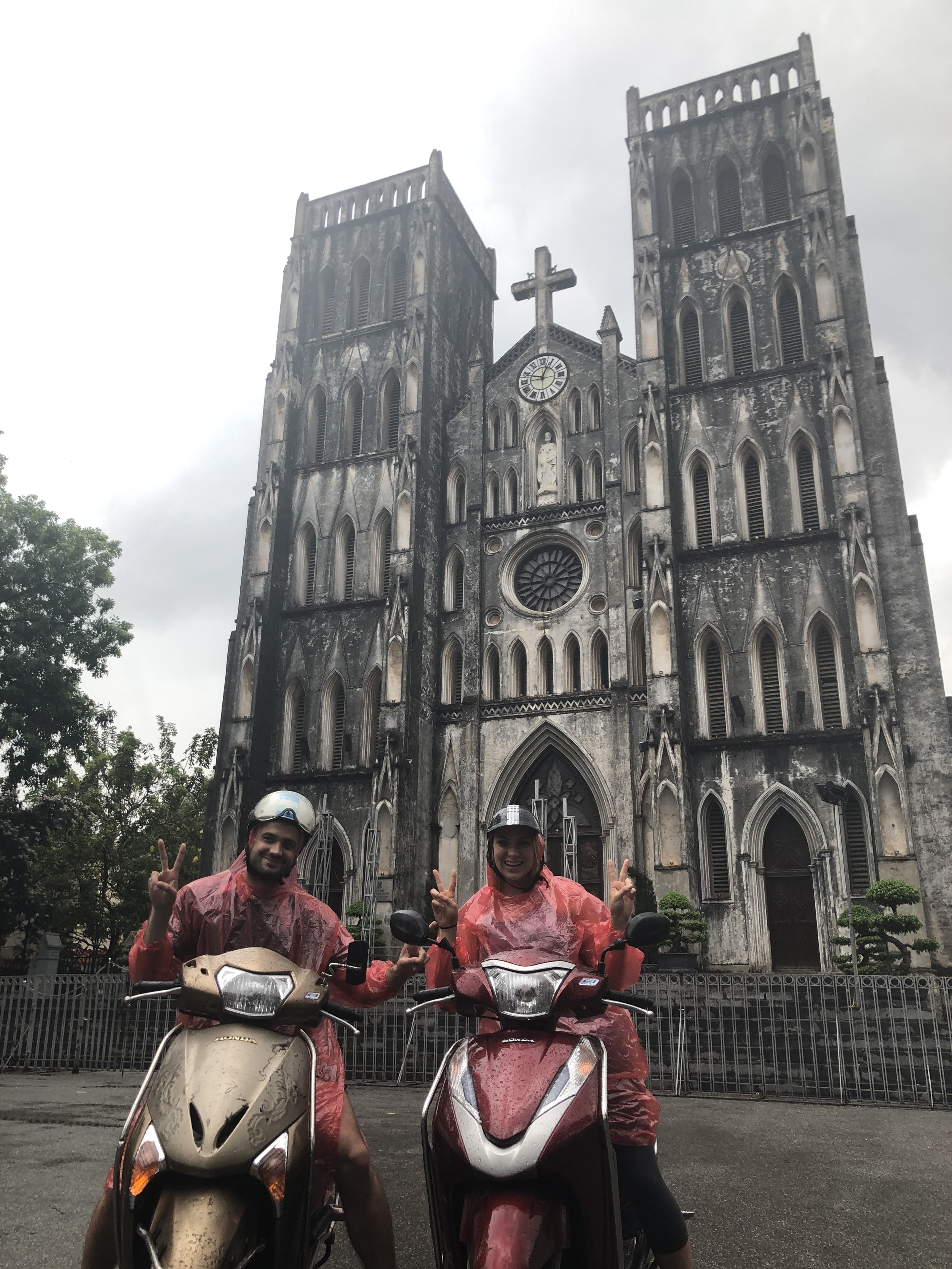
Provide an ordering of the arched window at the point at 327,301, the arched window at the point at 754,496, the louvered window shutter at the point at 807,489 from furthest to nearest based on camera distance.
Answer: the arched window at the point at 327,301, the arched window at the point at 754,496, the louvered window shutter at the point at 807,489

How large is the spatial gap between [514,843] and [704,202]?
25.1 meters

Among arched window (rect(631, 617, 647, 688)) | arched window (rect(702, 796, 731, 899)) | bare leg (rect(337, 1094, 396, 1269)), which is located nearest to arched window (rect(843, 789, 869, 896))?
arched window (rect(702, 796, 731, 899))

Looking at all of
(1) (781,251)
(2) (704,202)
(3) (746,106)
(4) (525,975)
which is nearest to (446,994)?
(4) (525,975)

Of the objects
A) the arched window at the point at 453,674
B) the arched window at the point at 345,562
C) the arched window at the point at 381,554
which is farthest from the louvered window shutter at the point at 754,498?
the arched window at the point at 345,562

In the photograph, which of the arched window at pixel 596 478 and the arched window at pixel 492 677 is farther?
the arched window at pixel 596 478

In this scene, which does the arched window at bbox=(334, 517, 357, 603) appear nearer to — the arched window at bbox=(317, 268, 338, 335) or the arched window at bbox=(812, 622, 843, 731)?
the arched window at bbox=(317, 268, 338, 335)

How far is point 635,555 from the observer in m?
22.5

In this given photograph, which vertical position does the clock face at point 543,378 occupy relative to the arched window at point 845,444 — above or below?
above

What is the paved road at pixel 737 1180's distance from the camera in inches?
171

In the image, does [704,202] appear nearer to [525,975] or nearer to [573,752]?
[573,752]

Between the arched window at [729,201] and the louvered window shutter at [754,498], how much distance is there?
21.1 ft

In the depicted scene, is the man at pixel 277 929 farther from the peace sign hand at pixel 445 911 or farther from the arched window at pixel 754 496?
the arched window at pixel 754 496


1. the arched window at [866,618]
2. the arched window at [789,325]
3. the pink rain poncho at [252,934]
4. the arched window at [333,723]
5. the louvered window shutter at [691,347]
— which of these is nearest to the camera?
the pink rain poncho at [252,934]

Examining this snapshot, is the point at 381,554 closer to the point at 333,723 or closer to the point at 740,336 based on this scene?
the point at 333,723
